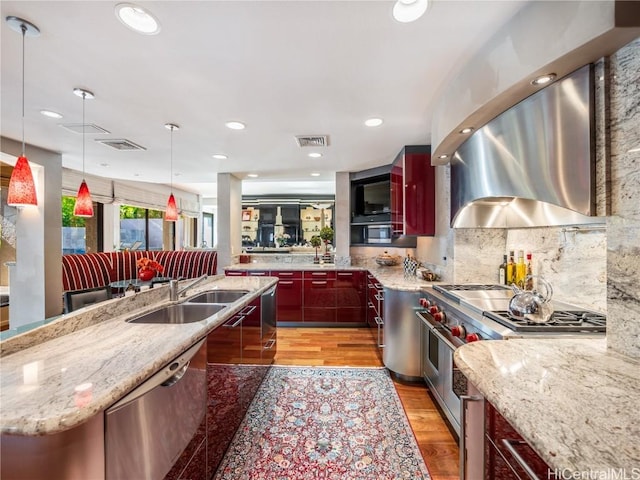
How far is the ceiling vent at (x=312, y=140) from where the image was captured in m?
3.00

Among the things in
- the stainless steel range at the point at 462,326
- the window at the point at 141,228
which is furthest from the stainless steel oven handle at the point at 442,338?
the window at the point at 141,228

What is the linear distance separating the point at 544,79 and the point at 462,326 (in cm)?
133

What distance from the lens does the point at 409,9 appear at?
1.30 meters

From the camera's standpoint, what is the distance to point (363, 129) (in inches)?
111

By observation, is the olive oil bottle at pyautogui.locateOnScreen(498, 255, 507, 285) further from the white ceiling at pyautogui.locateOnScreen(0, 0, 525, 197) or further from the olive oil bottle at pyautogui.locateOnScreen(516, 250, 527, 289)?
the white ceiling at pyautogui.locateOnScreen(0, 0, 525, 197)

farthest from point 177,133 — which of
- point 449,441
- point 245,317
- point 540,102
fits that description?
point 449,441

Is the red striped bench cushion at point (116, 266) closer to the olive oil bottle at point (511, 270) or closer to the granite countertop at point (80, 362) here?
the granite countertop at point (80, 362)

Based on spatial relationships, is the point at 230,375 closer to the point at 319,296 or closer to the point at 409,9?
the point at 409,9

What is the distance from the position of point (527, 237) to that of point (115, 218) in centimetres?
674

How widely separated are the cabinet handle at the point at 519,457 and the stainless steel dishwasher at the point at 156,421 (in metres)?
1.14

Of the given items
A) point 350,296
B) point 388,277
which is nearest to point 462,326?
point 388,277

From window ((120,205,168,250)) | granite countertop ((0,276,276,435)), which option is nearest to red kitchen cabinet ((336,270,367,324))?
granite countertop ((0,276,276,435))

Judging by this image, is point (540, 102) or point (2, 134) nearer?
point (540, 102)

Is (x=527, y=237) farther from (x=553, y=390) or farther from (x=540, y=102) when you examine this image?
(x=553, y=390)
